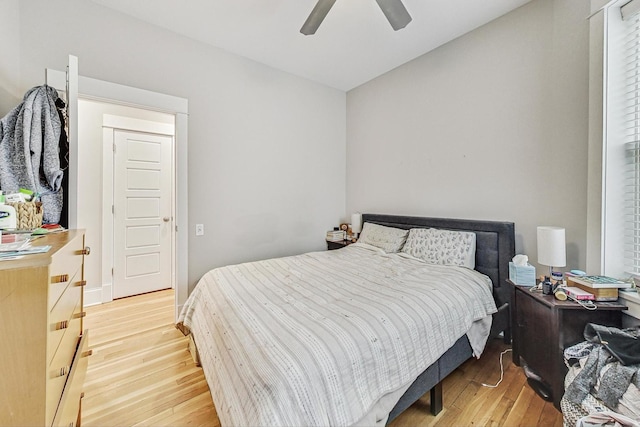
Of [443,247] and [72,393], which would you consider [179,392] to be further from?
[443,247]

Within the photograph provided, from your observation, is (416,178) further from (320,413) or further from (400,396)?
(320,413)

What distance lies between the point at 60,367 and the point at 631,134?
3130 mm

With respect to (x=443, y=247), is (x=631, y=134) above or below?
above

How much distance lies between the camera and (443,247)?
242cm

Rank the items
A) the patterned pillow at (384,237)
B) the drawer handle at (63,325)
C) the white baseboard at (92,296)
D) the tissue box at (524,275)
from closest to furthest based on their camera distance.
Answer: the drawer handle at (63,325)
the tissue box at (524,275)
the patterned pillow at (384,237)
the white baseboard at (92,296)

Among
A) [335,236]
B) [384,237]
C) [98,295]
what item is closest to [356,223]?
[335,236]

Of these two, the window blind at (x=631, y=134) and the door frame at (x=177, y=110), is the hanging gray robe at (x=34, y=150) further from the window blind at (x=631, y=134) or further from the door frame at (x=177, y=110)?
the window blind at (x=631, y=134)

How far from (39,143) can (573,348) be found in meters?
3.18

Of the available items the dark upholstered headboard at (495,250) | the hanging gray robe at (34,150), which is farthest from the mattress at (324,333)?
the hanging gray robe at (34,150)

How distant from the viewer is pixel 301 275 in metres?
2.10

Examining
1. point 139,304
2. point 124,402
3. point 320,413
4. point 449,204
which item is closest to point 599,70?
point 449,204

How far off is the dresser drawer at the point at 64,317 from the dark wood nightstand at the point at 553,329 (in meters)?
2.31

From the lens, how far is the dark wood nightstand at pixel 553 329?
1.54 m

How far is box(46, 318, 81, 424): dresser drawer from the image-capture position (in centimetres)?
75
